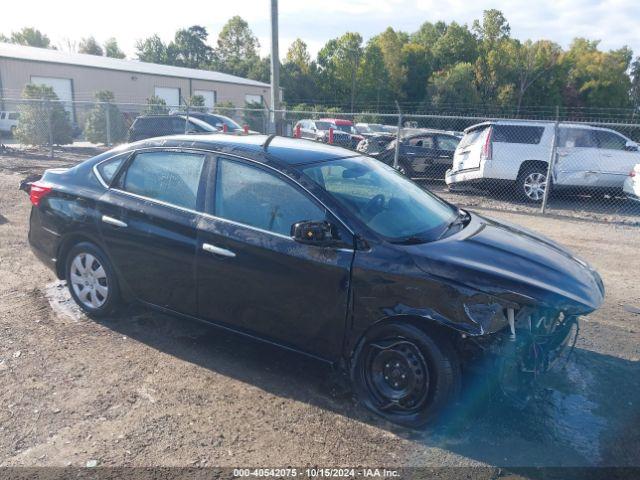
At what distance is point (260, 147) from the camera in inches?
162

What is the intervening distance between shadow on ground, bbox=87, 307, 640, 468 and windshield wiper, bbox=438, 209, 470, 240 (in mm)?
1062

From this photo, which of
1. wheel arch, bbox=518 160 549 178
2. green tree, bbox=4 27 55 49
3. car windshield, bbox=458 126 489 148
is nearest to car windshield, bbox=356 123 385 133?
car windshield, bbox=458 126 489 148

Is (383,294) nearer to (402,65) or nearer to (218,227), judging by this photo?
(218,227)

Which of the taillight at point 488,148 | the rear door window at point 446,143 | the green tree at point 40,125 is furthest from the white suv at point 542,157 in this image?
the green tree at point 40,125

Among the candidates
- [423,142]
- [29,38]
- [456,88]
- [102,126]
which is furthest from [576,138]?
[29,38]

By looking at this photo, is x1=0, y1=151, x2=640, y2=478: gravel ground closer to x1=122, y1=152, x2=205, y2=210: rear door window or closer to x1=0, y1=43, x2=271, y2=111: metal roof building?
x1=122, y1=152, x2=205, y2=210: rear door window

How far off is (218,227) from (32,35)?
10562 centimetres

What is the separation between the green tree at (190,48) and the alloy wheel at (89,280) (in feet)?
275

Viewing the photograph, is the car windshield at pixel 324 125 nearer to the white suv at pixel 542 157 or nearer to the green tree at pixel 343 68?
the white suv at pixel 542 157

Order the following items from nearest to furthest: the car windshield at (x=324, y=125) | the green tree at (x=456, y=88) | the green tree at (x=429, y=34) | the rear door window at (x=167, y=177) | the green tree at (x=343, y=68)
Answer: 1. the rear door window at (x=167, y=177)
2. the car windshield at (x=324, y=125)
3. the green tree at (x=456, y=88)
4. the green tree at (x=343, y=68)
5. the green tree at (x=429, y=34)

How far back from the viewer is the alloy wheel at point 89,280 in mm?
4590

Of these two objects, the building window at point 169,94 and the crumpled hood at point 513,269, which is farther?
the building window at point 169,94

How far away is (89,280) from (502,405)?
343 cm

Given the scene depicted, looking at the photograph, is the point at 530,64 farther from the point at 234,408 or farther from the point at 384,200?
the point at 234,408
